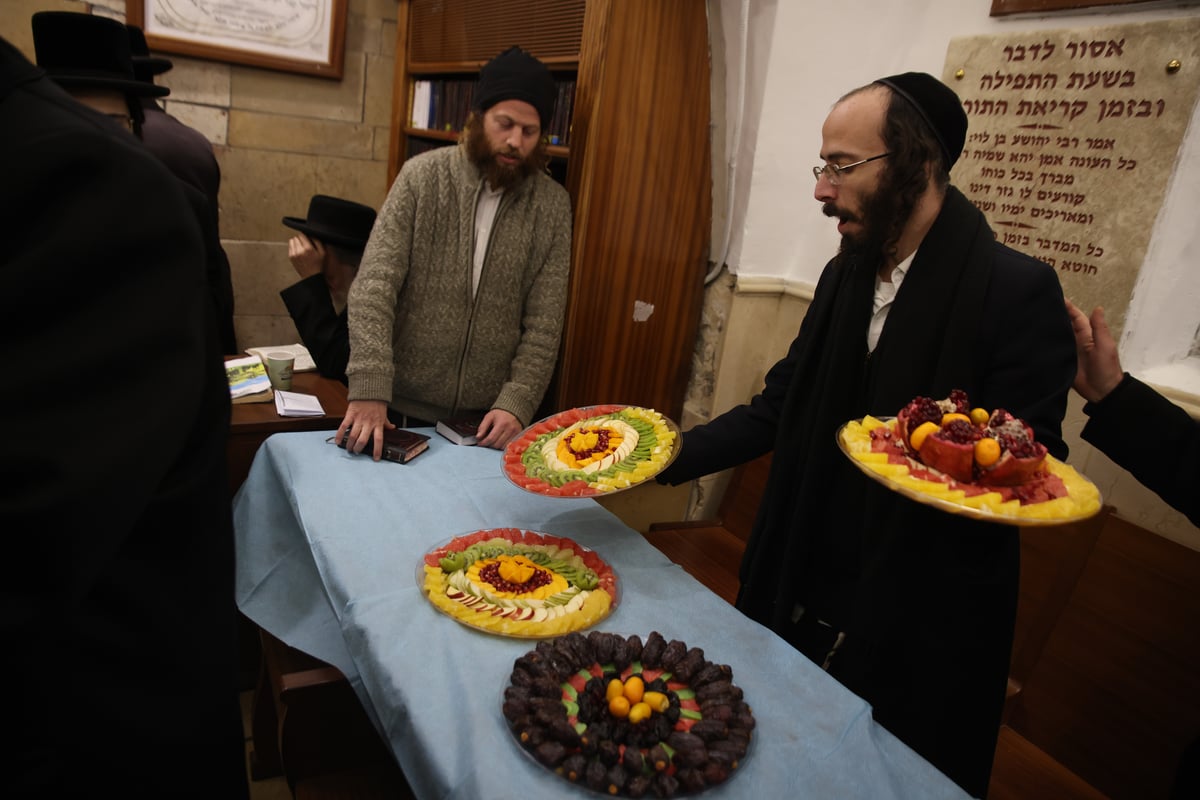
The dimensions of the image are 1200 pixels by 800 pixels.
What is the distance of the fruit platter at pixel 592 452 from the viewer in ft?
5.51

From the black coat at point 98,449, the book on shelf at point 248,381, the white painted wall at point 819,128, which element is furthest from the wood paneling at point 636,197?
the black coat at point 98,449

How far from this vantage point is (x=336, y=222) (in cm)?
283

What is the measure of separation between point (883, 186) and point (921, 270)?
20 centimetres

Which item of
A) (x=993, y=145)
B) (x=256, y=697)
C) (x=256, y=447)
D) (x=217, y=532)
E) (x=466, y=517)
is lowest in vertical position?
(x=256, y=697)

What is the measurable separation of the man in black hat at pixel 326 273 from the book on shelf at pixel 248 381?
0.64 feet

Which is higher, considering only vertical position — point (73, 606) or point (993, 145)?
point (993, 145)

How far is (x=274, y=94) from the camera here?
4.05 m

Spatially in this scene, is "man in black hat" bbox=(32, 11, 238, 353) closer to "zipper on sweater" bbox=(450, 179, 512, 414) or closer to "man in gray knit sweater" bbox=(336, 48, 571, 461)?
"man in gray knit sweater" bbox=(336, 48, 571, 461)

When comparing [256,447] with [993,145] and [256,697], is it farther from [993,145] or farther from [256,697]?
[993,145]

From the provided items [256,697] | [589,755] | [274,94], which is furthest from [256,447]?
[274,94]

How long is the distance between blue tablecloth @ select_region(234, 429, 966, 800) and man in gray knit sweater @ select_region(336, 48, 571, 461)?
280 mm

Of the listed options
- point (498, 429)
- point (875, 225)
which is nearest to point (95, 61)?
point (498, 429)

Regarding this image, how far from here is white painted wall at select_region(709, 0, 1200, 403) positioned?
78.2 inches

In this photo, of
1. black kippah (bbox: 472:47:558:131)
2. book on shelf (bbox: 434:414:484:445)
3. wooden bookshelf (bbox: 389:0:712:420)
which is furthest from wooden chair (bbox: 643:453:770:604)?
black kippah (bbox: 472:47:558:131)
